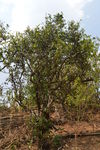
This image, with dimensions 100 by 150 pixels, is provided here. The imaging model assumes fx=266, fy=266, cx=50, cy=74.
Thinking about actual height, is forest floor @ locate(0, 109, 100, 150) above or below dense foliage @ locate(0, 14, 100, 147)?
below

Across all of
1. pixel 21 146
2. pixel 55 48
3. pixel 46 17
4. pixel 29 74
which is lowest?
pixel 21 146

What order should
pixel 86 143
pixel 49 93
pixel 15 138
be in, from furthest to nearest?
pixel 86 143 < pixel 49 93 < pixel 15 138

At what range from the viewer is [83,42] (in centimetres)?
1409

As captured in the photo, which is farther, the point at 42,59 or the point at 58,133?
the point at 58,133

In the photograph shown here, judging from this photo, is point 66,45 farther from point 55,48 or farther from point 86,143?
point 86,143

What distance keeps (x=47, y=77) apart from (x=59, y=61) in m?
1.13

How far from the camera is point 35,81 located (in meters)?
14.3

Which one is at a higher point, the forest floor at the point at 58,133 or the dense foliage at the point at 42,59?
the dense foliage at the point at 42,59

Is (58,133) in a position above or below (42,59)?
below

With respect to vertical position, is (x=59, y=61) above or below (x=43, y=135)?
above

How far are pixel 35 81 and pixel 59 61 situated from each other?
66.1 inches

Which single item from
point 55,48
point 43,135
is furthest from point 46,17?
point 43,135

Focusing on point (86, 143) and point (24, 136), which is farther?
point (86, 143)

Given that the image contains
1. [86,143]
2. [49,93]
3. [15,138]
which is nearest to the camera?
[15,138]
